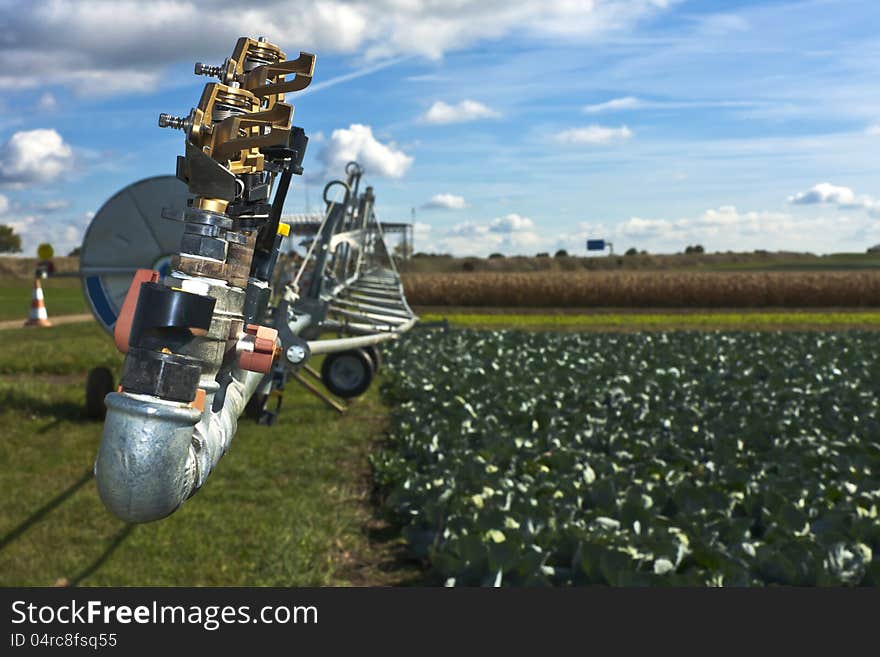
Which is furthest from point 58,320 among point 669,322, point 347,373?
point 669,322

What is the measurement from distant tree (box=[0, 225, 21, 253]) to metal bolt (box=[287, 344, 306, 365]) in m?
79.2

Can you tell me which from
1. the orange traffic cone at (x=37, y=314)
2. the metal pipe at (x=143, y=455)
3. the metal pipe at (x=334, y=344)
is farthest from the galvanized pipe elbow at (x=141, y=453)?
the orange traffic cone at (x=37, y=314)

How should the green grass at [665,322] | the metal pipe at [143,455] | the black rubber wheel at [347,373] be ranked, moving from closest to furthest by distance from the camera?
1. the metal pipe at [143,455]
2. the black rubber wheel at [347,373]
3. the green grass at [665,322]

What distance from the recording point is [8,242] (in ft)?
246

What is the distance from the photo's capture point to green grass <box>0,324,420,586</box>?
5.38 meters

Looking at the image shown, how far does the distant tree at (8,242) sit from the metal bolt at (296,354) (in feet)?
260

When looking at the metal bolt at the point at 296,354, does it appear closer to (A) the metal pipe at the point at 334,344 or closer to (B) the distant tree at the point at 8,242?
(A) the metal pipe at the point at 334,344

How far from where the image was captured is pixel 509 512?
4957 millimetres

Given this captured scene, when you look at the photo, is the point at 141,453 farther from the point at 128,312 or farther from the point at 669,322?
the point at 669,322

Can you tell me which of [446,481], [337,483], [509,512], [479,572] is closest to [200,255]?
[479,572]

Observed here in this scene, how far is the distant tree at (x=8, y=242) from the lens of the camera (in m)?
73.9

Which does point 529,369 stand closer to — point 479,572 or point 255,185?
point 479,572

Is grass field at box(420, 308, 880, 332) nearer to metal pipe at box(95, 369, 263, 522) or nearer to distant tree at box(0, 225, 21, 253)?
metal pipe at box(95, 369, 263, 522)

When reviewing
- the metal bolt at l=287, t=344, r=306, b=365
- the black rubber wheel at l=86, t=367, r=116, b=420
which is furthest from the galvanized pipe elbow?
the black rubber wheel at l=86, t=367, r=116, b=420
